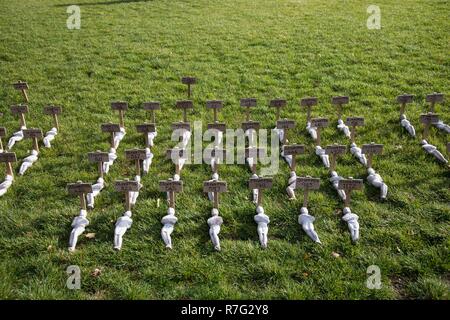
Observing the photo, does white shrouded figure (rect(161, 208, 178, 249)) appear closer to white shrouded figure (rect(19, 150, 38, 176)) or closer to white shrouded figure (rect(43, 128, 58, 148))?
white shrouded figure (rect(19, 150, 38, 176))

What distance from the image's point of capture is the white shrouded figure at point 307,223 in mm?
4465

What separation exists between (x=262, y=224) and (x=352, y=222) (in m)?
1.04

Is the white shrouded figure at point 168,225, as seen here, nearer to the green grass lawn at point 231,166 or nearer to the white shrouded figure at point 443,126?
the green grass lawn at point 231,166

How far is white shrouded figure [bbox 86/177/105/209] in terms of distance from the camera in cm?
510

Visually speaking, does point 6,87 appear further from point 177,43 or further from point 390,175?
point 390,175

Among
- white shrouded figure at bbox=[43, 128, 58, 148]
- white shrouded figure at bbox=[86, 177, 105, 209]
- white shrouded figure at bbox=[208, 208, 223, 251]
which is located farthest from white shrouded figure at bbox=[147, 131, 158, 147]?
white shrouded figure at bbox=[208, 208, 223, 251]

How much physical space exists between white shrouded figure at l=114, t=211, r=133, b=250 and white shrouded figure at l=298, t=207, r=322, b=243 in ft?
6.56

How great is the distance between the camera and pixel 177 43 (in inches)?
463

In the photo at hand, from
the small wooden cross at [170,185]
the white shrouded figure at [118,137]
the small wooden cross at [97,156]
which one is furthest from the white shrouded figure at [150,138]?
the small wooden cross at [170,185]

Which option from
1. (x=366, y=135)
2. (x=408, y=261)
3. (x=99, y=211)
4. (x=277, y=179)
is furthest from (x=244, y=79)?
(x=408, y=261)

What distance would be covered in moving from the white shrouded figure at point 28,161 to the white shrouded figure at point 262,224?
138 inches

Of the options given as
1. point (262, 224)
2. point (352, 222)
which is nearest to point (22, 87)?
point (262, 224)
